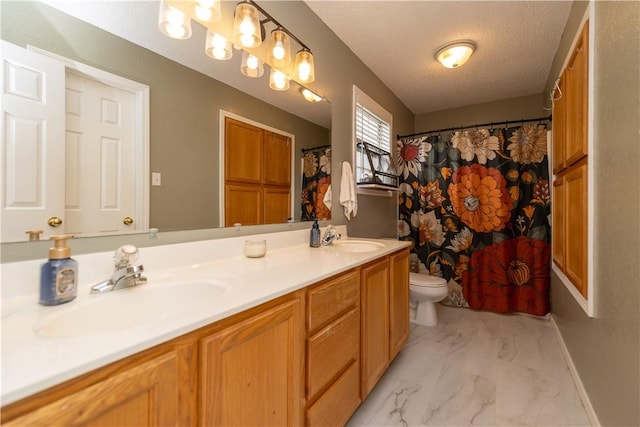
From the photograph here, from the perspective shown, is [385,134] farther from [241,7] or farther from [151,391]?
[151,391]

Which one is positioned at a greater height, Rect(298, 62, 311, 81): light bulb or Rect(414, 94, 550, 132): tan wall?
Rect(414, 94, 550, 132): tan wall

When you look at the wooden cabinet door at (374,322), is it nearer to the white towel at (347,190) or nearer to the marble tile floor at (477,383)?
the marble tile floor at (477,383)

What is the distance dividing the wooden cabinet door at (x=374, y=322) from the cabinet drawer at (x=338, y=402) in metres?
0.08

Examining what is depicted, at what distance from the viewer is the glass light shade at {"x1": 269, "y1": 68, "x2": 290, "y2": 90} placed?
1.55 metres

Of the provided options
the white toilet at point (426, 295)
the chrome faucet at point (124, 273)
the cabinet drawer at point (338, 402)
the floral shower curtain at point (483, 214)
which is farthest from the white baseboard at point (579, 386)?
the chrome faucet at point (124, 273)

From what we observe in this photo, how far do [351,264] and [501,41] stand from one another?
2.19 meters

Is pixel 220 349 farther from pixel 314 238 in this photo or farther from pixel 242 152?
pixel 314 238

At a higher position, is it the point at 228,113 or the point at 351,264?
the point at 228,113

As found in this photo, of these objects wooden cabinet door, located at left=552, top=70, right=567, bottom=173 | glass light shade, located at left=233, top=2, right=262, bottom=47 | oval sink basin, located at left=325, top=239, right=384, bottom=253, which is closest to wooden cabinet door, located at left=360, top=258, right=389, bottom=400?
oval sink basin, located at left=325, top=239, right=384, bottom=253

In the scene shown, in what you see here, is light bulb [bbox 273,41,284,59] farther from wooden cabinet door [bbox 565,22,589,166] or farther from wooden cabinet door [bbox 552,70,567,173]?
wooden cabinet door [bbox 552,70,567,173]

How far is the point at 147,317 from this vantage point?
72cm

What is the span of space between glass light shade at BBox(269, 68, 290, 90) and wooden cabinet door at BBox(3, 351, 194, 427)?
1413 millimetres

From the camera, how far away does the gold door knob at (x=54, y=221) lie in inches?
31.6

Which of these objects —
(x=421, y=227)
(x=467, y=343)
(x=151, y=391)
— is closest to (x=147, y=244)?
(x=151, y=391)
